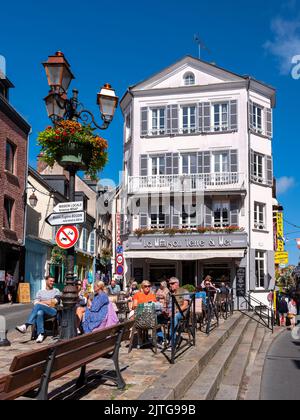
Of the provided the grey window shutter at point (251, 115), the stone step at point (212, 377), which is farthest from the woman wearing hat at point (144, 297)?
the grey window shutter at point (251, 115)

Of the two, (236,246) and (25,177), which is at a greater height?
(25,177)

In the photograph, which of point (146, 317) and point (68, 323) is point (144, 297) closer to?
point (146, 317)

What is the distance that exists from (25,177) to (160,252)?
8.66 metres

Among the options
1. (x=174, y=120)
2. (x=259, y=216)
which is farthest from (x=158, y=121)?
(x=259, y=216)

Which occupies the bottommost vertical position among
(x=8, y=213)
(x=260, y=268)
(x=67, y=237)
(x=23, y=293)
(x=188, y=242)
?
(x=23, y=293)

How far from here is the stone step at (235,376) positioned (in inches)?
266

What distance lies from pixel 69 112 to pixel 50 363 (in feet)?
19.7

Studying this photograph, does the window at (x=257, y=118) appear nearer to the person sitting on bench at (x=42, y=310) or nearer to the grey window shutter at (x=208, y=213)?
the grey window shutter at (x=208, y=213)

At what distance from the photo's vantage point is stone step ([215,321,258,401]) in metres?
6.75

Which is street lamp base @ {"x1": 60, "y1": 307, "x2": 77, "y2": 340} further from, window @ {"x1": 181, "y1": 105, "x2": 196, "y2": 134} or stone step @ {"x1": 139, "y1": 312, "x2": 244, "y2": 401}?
window @ {"x1": 181, "y1": 105, "x2": 196, "y2": 134}

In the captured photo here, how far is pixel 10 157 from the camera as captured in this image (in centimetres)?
2564

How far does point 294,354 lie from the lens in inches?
469
